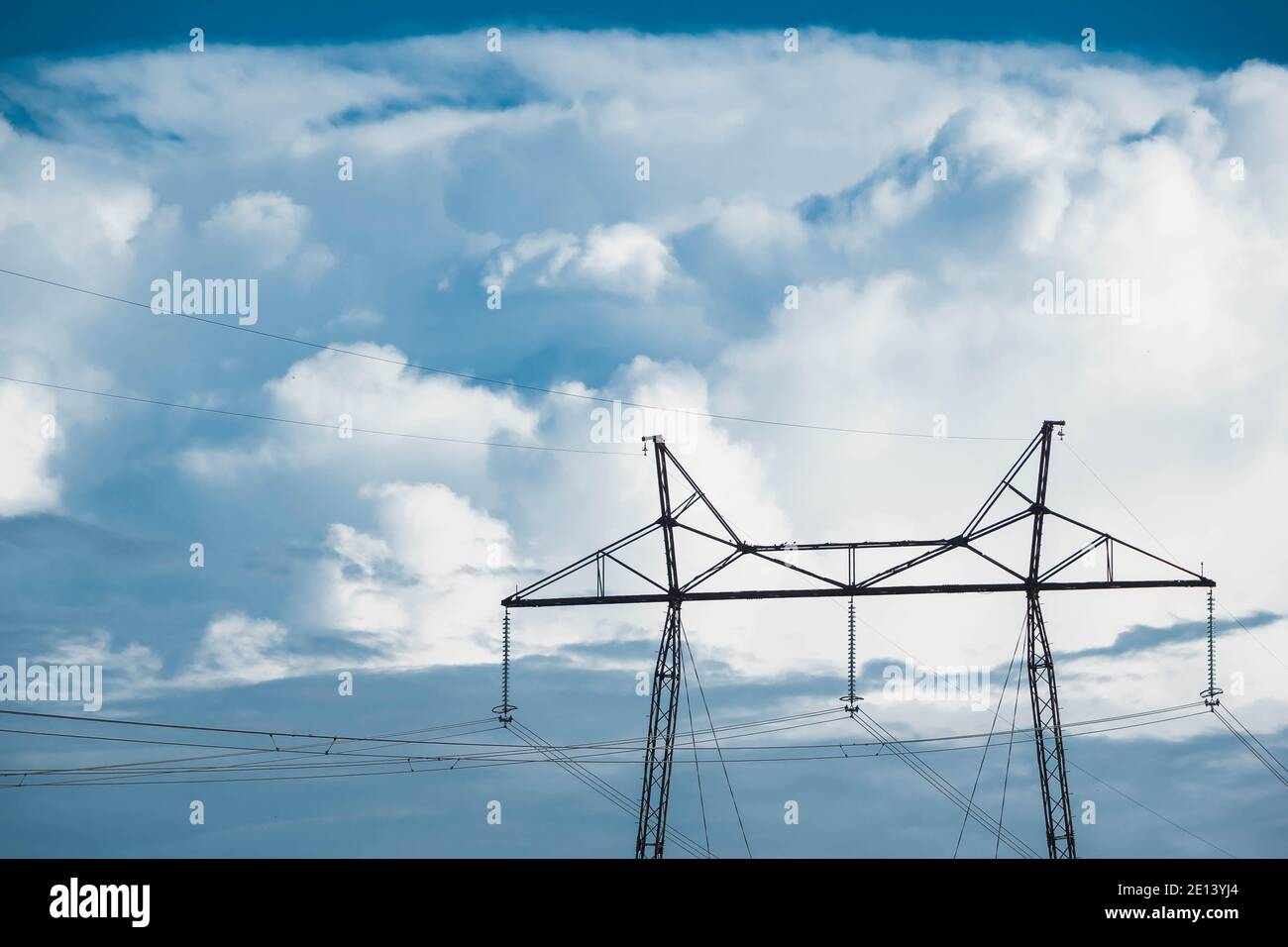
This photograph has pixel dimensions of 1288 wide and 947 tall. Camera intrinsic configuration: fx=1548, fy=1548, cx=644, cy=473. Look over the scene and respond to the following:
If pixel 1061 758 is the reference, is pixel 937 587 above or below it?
above
